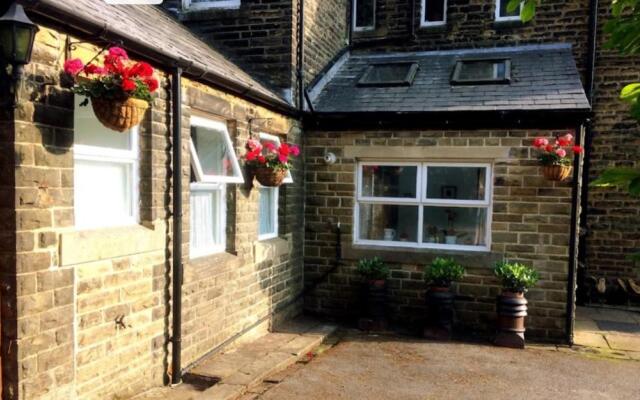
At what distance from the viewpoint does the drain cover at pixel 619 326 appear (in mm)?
7496

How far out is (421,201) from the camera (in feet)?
24.4

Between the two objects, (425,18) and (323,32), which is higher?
(425,18)

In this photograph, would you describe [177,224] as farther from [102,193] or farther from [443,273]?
[443,273]

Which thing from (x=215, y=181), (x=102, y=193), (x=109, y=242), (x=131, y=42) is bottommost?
(x=109, y=242)

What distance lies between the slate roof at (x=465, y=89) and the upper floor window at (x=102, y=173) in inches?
153

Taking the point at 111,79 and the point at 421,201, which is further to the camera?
the point at 421,201

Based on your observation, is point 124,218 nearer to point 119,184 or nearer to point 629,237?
point 119,184

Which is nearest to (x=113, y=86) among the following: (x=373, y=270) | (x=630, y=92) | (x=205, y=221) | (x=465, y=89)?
(x=205, y=221)

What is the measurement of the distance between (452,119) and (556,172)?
1.58 m

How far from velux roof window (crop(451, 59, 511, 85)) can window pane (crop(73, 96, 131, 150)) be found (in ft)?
18.1

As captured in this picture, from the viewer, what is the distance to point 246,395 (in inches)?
185

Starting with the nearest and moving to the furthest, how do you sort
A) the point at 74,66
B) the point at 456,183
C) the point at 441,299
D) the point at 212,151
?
the point at 74,66 < the point at 212,151 < the point at 441,299 < the point at 456,183

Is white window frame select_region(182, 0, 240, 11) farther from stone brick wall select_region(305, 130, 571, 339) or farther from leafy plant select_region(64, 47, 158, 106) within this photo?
leafy plant select_region(64, 47, 158, 106)

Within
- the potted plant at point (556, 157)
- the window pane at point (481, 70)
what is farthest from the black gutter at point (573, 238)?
the window pane at point (481, 70)
